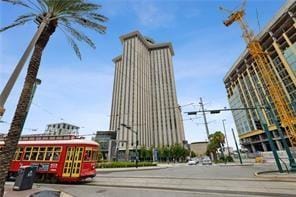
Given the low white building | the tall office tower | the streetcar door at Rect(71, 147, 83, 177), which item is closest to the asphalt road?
the streetcar door at Rect(71, 147, 83, 177)

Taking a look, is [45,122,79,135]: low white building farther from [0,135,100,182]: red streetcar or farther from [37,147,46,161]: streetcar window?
[37,147,46,161]: streetcar window

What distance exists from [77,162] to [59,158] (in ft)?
4.93

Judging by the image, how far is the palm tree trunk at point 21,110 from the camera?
24.9 feet

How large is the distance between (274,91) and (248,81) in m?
40.3

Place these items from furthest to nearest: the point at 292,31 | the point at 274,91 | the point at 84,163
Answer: the point at 292,31, the point at 274,91, the point at 84,163

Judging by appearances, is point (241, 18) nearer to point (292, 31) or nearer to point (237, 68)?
point (292, 31)

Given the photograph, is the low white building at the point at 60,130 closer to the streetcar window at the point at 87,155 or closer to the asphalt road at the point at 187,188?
the streetcar window at the point at 87,155

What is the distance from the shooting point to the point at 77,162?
1441 centimetres

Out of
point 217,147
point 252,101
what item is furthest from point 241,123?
point 217,147

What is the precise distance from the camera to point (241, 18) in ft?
140

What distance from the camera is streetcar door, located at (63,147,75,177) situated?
1423 centimetres

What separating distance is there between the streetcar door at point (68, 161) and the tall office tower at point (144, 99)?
88.1 m

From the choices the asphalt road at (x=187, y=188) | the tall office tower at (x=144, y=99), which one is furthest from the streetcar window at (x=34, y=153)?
the tall office tower at (x=144, y=99)

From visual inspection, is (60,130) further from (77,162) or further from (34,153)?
(77,162)
